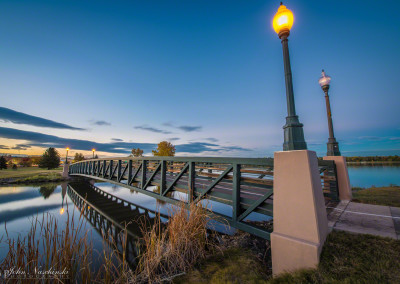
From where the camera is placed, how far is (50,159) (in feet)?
115

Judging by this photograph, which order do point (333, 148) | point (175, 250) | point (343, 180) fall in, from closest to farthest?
1. point (175, 250)
2. point (343, 180)
3. point (333, 148)

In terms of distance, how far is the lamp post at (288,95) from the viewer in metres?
2.65

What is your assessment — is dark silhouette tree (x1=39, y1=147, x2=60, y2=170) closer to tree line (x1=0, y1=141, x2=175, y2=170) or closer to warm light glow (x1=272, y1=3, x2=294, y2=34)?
tree line (x1=0, y1=141, x2=175, y2=170)

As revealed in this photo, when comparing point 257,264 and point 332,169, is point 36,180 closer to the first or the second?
point 257,264

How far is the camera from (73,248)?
2.42 metres

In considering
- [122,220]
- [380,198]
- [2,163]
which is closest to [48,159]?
[2,163]

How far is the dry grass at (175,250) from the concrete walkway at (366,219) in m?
2.64

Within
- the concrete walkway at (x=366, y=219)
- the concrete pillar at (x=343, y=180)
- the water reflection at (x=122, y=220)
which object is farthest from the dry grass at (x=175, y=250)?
the concrete pillar at (x=343, y=180)

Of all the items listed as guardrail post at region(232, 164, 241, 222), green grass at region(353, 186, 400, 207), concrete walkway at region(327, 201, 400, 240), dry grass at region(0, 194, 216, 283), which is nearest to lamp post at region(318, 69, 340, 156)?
green grass at region(353, 186, 400, 207)

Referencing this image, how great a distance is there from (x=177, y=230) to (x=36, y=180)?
83.4 ft

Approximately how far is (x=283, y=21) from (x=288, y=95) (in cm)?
134

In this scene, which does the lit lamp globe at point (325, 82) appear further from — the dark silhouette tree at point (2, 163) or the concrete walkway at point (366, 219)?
the dark silhouette tree at point (2, 163)

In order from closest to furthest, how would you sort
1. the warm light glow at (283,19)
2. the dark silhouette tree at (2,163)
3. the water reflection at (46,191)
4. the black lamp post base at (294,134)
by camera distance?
the black lamp post base at (294,134)
the warm light glow at (283,19)
the water reflection at (46,191)
the dark silhouette tree at (2,163)

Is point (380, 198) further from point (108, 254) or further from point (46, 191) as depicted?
point (46, 191)
